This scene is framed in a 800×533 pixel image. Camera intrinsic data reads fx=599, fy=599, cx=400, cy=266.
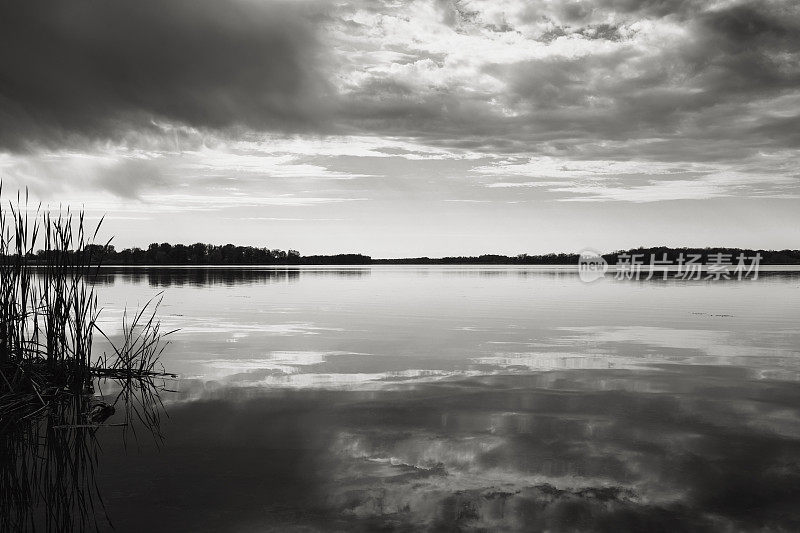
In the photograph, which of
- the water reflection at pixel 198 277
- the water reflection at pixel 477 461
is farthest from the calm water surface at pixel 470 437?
the water reflection at pixel 198 277

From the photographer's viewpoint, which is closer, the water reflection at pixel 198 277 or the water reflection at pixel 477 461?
the water reflection at pixel 477 461

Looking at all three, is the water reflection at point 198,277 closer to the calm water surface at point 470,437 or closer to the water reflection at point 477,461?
the calm water surface at point 470,437

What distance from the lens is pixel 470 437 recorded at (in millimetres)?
5891

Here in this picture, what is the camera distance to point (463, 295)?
2536cm

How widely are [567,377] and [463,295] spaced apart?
16.7 meters

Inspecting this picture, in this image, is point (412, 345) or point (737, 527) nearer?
point (737, 527)

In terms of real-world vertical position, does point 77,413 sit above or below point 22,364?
below

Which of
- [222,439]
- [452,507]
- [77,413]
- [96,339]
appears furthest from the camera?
[96,339]

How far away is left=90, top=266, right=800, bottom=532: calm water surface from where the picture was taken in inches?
168

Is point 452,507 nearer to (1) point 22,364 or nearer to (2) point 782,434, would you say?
(2) point 782,434

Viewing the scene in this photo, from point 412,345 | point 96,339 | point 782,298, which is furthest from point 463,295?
point 96,339

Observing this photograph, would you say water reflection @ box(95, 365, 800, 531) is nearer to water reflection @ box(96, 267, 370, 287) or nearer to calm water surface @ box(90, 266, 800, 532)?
calm water surface @ box(90, 266, 800, 532)

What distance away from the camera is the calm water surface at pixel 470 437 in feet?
14.0

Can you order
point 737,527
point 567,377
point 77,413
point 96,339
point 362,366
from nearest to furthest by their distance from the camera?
1. point 737,527
2. point 77,413
3. point 567,377
4. point 362,366
5. point 96,339
